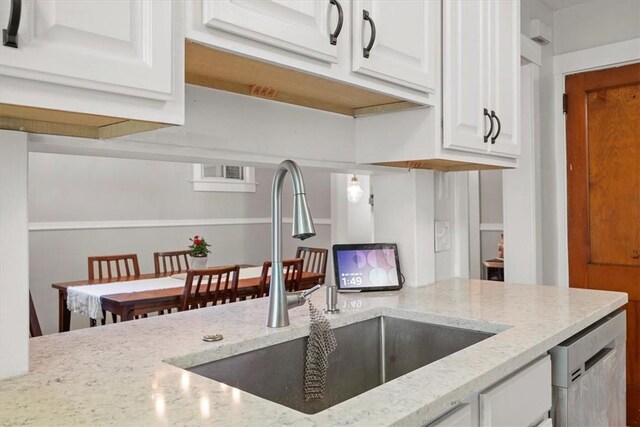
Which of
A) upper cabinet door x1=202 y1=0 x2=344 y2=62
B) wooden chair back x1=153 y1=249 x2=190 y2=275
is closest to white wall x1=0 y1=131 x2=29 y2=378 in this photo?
upper cabinet door x1=202 y1=0 x2=344 y2=62

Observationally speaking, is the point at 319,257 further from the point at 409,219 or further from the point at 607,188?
the point at 409,219

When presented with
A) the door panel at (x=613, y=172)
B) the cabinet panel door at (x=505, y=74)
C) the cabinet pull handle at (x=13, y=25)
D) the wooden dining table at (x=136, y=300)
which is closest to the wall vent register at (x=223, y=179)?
the wooden dining table at (x=136, y=300)

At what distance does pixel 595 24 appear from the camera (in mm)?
2898

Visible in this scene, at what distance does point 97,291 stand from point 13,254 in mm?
2673

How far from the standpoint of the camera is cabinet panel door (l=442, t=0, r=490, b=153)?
1.61 m

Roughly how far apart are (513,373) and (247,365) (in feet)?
2.12

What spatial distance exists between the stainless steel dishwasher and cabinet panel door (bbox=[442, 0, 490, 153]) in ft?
2.26

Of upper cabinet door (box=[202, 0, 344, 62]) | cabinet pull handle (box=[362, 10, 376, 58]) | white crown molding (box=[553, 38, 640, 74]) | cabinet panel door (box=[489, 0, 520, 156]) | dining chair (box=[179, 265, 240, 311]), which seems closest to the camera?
upper cabinet door (box=[202, 0, 344, 62])

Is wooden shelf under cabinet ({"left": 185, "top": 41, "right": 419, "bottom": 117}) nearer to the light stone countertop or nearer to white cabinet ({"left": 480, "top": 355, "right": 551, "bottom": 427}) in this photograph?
the light stone countertop

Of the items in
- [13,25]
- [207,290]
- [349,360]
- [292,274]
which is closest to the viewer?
[13,25]

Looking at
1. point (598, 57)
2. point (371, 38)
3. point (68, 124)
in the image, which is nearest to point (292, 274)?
point (598, 57)

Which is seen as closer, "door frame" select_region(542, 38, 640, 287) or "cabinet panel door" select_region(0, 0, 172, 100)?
"cabinet panel door" select_region(0, 0, 172, 100)

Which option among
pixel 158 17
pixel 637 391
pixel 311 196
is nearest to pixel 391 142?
pixel 158 17

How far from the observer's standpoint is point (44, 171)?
4602 mm
